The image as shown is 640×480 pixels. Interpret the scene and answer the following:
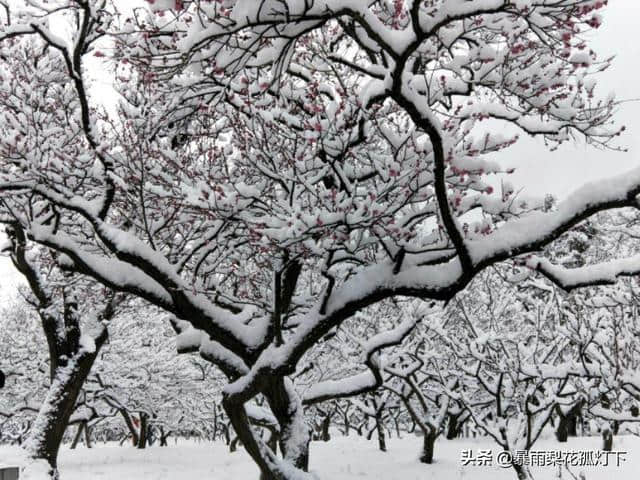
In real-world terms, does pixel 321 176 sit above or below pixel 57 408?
above

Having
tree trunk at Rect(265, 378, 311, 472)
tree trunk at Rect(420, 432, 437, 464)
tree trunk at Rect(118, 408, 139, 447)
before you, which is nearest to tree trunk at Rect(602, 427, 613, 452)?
tree trunk at Rect(420, 432, 437, 464)

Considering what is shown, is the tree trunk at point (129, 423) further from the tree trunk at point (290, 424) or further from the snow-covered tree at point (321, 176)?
the snow-covered tree at point (321, 176)

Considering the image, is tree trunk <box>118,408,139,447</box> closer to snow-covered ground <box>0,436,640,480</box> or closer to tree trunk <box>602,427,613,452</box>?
snow-covered ground <box>0,436,640,480</box>

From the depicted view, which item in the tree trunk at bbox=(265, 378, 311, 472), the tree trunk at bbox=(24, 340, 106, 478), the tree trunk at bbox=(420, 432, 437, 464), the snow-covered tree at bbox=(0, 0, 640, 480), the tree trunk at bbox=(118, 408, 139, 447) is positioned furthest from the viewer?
the tree trunk at bbox=(118, 408, 139, 447)

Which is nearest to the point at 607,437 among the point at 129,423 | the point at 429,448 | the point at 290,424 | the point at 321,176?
the point at 429,448

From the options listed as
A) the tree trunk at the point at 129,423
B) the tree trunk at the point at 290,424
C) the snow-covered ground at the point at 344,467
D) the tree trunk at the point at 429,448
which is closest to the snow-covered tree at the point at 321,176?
the tree trunk at the point at 290,424

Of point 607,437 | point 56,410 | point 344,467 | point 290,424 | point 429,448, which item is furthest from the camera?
point 429,448

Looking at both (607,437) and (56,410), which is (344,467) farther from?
(56,410)

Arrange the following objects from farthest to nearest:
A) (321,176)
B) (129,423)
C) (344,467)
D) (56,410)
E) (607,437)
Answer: (129,423) < (344,467) < (607,437) < (56,410) < (321,176)

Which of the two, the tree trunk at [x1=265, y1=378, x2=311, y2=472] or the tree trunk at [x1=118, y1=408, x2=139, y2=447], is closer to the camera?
the tree trunk at [x1=265, y1=378, x2=311, y2=472]

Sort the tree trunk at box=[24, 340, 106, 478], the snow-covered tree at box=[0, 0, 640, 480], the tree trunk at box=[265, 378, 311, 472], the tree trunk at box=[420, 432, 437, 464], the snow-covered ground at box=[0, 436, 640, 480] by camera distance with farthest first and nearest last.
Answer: the tree trunk at box=[420, 432, 437, 464], the snow-covered ground at box=[0, 436, 640, 480], the tree trunk at box=[24, 340, 106, 478], the tree trunk at box=[265, 378, 311, 472], the snow-covered tree at box=[0, 0, 640, 480]

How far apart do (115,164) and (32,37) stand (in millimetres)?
5460

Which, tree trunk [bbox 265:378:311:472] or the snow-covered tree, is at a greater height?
the snow-covered tree

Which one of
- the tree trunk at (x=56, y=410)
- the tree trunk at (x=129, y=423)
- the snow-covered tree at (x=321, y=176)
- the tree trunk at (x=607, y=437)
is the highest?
the snow-covered tree at (x=321, y=176)
